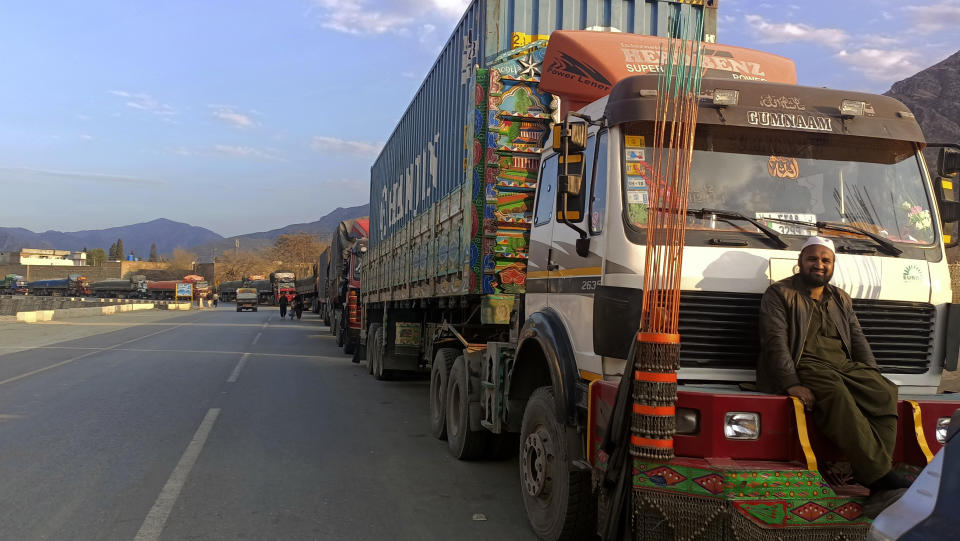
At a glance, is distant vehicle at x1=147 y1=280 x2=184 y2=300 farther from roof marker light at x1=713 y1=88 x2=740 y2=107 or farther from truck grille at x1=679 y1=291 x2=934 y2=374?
truck grille at x1=679 y1=291 x2=934 y2=374

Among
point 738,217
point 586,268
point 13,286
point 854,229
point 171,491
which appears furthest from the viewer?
point 13,286

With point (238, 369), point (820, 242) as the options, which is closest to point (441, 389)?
point (820, 242)

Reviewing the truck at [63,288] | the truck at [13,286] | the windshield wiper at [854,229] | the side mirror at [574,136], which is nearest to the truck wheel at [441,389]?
the side mirror at [574,136]

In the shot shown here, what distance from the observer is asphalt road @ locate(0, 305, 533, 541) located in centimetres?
481

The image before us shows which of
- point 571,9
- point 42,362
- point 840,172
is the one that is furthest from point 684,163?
point 42,362

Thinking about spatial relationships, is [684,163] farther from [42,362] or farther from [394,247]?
[42,362]

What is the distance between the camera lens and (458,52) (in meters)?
7.78

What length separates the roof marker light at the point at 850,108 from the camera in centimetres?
405

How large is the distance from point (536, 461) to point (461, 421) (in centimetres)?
218

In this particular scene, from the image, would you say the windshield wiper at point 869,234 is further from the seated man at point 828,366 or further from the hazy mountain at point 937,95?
the hazy mountain at point 937,95

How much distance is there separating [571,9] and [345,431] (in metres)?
4.94

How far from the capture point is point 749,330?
3775mm

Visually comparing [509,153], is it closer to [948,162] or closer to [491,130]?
[491,130]

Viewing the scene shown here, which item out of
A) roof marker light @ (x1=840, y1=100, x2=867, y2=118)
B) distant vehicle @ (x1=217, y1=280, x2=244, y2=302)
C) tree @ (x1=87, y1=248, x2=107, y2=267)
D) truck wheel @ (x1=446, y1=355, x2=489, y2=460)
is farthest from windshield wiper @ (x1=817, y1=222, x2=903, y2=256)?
tree @ (x1=87, y1=248, x2=107, y2=267)
